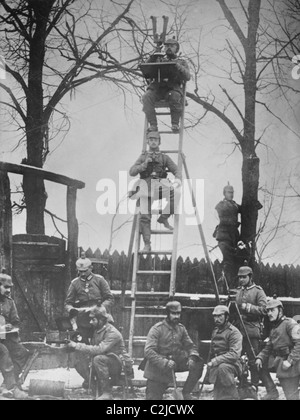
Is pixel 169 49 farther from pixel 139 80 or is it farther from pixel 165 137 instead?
pixel 139 80

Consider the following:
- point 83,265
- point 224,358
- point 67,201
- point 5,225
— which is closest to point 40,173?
point 67,201

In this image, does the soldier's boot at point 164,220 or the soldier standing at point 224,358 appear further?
the soldier's boot at point 164,220

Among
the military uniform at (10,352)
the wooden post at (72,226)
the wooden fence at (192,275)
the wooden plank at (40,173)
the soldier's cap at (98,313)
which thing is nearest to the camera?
the military uniform at (10,352)

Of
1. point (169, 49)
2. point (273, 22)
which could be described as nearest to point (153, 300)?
point (169, 49)

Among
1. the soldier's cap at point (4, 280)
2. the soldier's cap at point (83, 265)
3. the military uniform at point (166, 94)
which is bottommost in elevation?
the soldier's cap at point (4, 280)

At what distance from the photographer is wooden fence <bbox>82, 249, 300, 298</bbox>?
909 centimetres

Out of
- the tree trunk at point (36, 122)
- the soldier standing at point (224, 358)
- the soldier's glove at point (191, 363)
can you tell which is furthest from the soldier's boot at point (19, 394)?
the tree trunk at point (36, 122)

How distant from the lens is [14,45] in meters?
9.77

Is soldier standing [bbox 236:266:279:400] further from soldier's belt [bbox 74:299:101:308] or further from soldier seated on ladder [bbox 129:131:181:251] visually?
soldier's belt [bbox 74:299:101:308]

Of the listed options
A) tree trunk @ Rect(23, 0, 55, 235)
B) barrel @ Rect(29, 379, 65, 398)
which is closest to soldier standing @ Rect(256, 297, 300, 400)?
barrel @ Rect(29, 379, 65, 398)

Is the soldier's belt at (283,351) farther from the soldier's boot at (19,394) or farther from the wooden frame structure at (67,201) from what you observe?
the wooden frame structure at (67,201)

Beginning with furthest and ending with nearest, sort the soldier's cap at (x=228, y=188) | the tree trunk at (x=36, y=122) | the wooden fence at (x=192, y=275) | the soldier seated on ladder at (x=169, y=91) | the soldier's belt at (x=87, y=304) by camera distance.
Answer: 1. the tree trunk at (x=36, y=122)
2. the wooden fence at (x=192, y=275)
3. the soldier's cap at (x=228, y=188)
4. the soldier seated on ladder at (x=169, y=91)
5. the soldier's belt at (x=87, y=304)

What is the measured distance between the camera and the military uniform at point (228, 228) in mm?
8867

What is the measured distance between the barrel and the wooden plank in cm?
299
